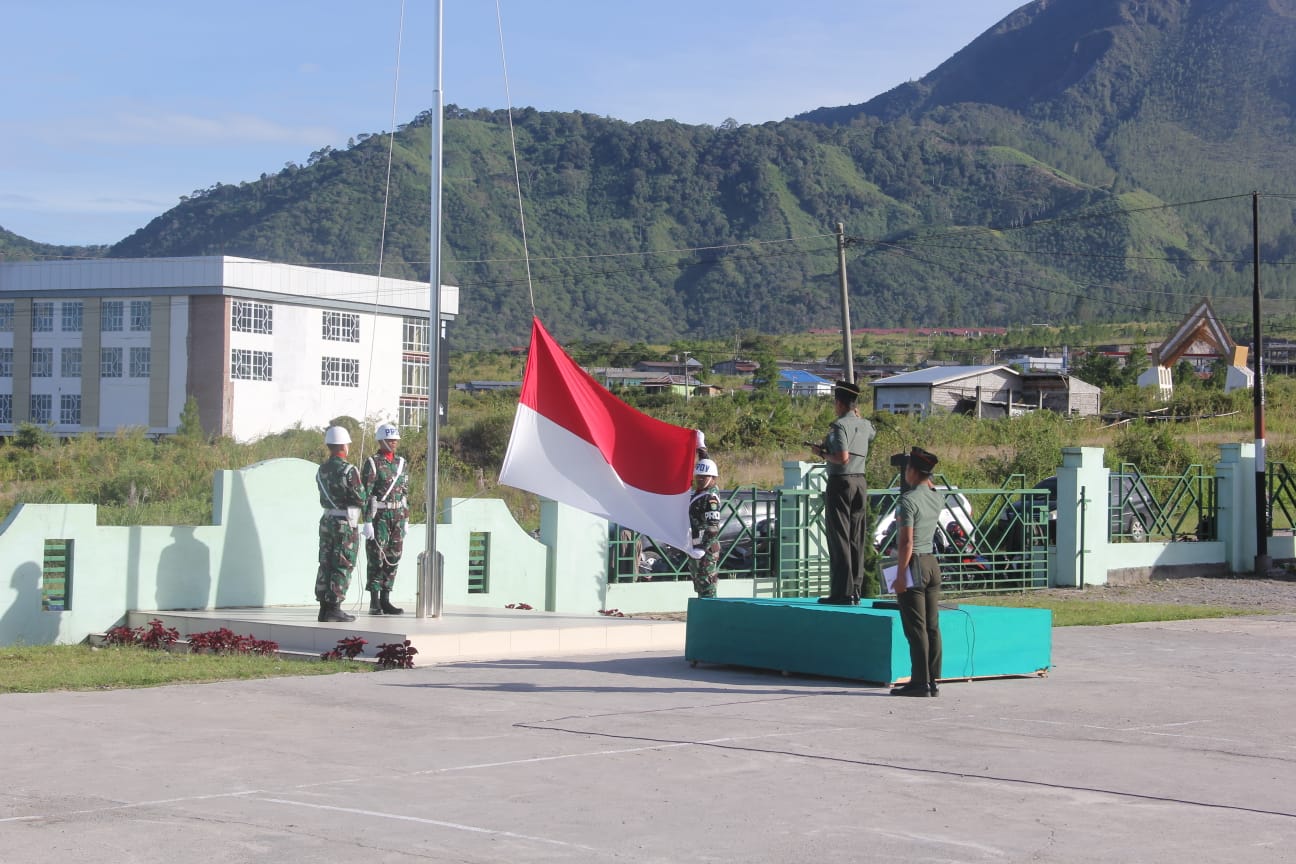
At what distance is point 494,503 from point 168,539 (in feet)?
13.9

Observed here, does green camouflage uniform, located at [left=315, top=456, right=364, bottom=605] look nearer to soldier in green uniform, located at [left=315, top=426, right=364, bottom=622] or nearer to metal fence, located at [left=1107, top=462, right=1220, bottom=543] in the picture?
soldier in green uniform, located at [left=315, top=426, right=364, bottom=622]

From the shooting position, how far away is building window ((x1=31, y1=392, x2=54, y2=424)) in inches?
3187

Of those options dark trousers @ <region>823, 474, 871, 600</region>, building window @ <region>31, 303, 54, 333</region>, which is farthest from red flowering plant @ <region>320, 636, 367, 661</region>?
building window @ <region>31, 303, 54, 333</region>

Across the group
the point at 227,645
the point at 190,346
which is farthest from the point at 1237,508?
the point at 190,346

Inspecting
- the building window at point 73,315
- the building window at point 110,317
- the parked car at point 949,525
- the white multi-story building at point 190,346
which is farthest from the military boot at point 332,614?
the building window at point 73,315

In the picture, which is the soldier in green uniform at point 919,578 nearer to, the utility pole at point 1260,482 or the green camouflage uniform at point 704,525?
the green camouflage uniform at point 704,525

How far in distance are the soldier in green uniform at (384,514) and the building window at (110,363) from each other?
6893cm

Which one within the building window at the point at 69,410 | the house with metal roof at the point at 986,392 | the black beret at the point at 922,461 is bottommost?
the black beret at the point at 922,461

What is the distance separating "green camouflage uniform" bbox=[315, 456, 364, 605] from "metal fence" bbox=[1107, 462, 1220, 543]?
55.3 ft

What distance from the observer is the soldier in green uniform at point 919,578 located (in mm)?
11289

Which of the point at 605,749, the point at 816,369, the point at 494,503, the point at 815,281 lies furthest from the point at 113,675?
the point at 815,281

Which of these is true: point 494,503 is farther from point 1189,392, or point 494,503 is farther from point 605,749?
point 1189,392

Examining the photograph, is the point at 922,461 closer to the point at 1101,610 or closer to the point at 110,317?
the point at 1101,610

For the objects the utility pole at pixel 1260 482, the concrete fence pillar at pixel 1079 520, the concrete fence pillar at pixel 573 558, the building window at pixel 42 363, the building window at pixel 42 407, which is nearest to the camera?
the concrete fence pillar at pixel 573 558
